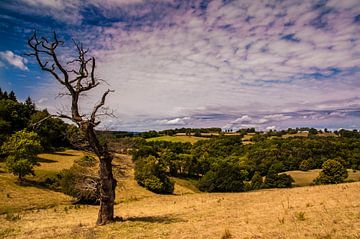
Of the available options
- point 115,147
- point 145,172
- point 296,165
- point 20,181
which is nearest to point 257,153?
point 296,165

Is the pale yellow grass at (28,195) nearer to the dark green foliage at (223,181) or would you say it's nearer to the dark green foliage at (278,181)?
the dark green foliage at (223,181)

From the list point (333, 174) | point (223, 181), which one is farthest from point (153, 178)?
point (333, 174)

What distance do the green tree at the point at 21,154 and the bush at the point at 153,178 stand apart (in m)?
25.2

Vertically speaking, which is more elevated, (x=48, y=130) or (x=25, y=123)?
(x=25, y=123)

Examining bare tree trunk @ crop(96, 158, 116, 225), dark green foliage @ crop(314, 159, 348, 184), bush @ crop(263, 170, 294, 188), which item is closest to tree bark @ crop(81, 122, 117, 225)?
bare tree trunk @ crop(96, 158, 116, 225)

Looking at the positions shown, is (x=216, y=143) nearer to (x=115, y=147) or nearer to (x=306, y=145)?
(x=306, y=145)

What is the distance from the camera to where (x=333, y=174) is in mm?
79312

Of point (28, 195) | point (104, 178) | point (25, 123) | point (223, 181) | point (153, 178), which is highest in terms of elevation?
point (25, 123)

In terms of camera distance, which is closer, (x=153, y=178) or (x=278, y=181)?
(x=153, y=178)

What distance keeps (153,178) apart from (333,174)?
48.0 m

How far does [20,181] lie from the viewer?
49.9 meters

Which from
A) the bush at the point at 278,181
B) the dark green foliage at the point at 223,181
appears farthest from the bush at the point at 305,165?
the dark green foliage at the point at 223,181

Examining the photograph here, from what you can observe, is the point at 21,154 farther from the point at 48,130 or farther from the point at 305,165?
the point at 305,165

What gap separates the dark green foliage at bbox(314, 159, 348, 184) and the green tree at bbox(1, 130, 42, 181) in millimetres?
69772
